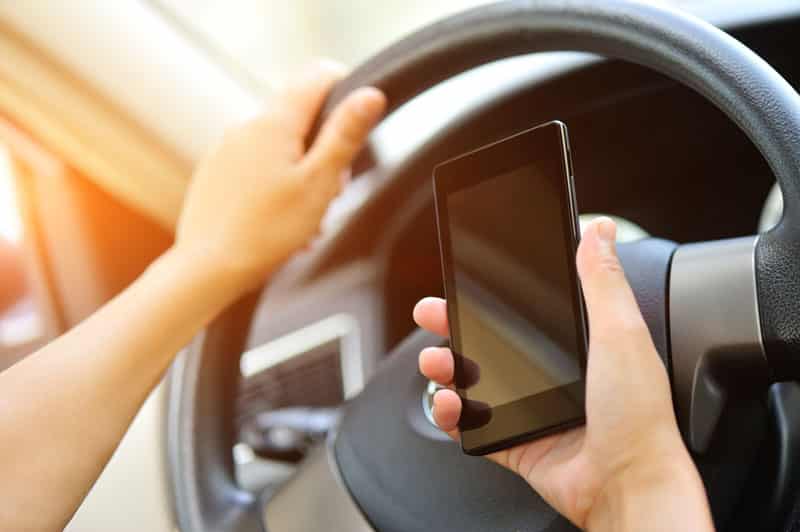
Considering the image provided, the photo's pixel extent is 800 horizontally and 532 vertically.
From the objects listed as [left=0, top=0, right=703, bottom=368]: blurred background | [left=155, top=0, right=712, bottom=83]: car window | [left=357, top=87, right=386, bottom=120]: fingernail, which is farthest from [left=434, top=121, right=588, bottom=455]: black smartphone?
[left=155, top=0, right=712, bottom=83]: car window

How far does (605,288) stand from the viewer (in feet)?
1.64

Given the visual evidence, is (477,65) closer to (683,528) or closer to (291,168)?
(291,168)

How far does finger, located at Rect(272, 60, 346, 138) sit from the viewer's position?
771mm

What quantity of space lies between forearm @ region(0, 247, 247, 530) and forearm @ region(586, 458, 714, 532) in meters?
0.35

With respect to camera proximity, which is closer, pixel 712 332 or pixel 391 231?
pixel 712 332

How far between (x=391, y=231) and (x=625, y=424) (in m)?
0.48

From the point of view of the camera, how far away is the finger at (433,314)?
611mm

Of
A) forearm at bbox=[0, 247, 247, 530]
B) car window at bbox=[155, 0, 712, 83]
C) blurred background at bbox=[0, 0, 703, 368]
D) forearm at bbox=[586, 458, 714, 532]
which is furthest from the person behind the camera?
car window at bbox=[155, 0, 712, 83]

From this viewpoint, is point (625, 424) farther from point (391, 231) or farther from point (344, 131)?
point (391, 231)

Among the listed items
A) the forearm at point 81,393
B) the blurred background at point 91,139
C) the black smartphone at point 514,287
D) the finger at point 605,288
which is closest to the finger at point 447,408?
the black smartphone at point 514,287

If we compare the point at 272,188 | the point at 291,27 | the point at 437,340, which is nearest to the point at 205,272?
the point at 272,188

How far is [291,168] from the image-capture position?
77cm

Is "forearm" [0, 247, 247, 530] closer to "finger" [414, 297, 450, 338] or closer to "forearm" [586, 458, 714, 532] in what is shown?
"finger" [414, 297, 450, 338]

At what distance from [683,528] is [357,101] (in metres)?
0.40
